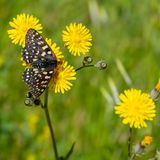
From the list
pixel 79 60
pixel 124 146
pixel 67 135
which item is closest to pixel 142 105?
pixel 124 146

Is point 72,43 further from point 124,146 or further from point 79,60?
point 79,60

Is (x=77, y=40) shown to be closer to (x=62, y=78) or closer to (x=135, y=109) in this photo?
(x=62, y=78)

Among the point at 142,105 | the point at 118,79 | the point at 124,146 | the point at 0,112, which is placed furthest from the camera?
the point at 118,79

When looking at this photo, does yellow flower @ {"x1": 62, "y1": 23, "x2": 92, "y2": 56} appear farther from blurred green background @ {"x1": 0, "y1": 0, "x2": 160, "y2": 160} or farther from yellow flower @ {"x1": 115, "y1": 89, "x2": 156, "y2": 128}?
blurred green background @ {"x1": 0, "y1": 0, "x2": 160, "y2": 160}

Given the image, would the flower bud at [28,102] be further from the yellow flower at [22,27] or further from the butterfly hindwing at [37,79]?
the yellow flower at [22,27]

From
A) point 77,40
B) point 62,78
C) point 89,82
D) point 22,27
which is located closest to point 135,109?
point 62,78

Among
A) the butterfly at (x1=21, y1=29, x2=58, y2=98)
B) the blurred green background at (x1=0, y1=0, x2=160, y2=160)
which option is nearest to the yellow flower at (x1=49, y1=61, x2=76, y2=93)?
the butterfly at (x1=21, y1=29, x2=58, y2=98)
